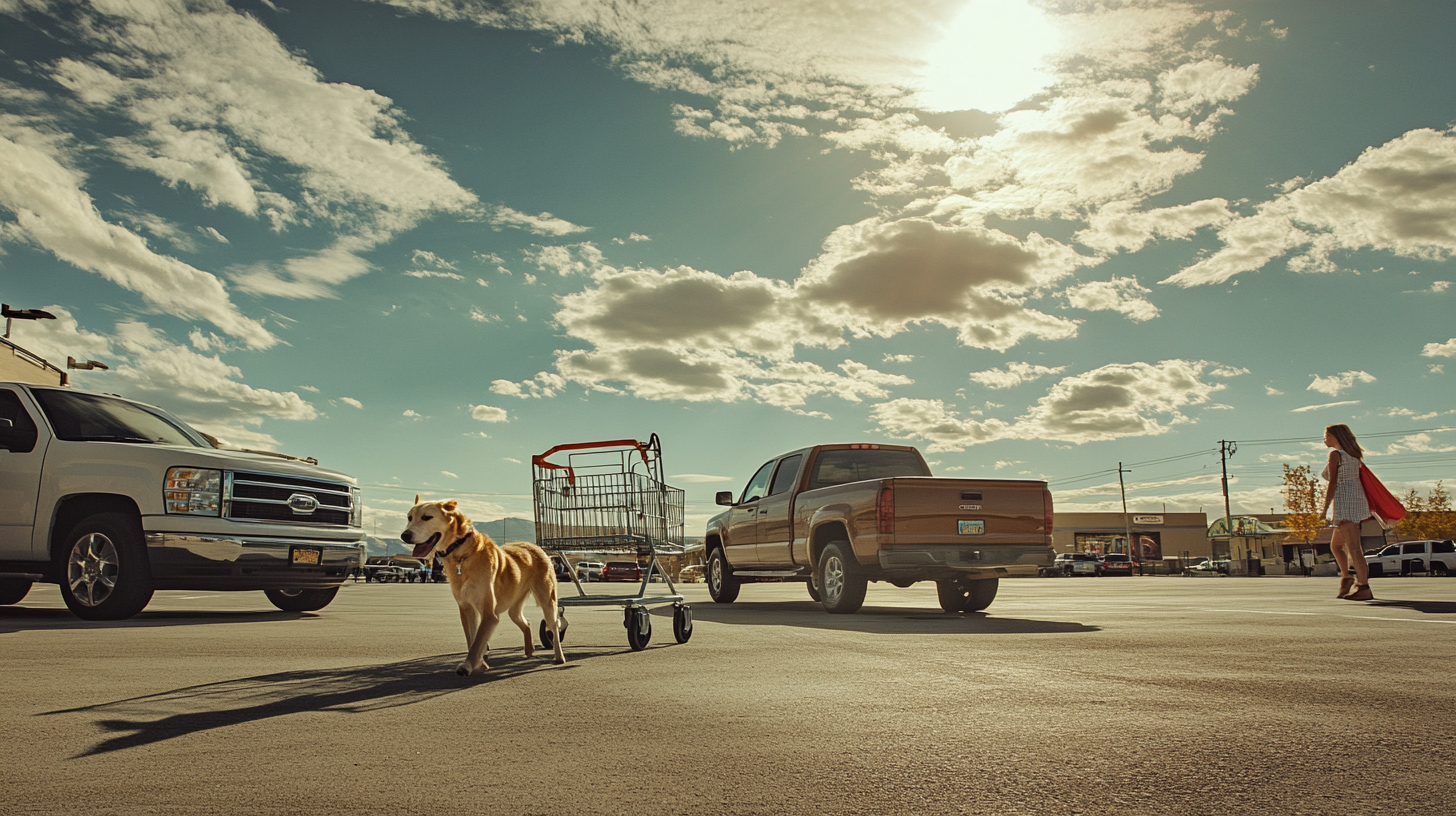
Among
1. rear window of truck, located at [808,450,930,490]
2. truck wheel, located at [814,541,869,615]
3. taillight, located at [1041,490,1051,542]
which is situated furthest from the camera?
rear window of truck, located at [808,450,930,490]

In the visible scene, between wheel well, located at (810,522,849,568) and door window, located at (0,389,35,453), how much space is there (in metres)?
8.79

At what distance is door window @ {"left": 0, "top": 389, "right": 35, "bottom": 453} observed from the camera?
32.3 ft

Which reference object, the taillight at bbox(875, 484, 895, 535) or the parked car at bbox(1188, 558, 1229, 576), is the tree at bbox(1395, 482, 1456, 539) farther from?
the taillight at bbox(875, 484, 895, 535)

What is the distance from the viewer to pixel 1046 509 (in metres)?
11.6

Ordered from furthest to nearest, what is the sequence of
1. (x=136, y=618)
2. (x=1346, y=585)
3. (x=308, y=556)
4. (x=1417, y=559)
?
(x=1417, y=559) < (x=1346, y=585) < (x=308, y=556) < (x=136, y=618)

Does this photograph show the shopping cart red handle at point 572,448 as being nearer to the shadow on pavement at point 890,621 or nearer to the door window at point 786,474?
the shadow on pavement at point 890,621

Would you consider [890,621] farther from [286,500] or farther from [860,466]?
[286,500]

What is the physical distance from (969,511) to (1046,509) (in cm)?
117

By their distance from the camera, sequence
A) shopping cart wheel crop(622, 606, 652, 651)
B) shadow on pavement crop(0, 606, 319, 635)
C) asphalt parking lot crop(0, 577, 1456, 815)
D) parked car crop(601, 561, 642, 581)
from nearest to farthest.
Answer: asphalt parking lot crop(0, 577, 1456, 815)
shopping cart wheel crop(622, 606, 652, 651)
shadow on pavement crop(0, 606, 319, 635)
parked car crop(601, 561, 642, 581)

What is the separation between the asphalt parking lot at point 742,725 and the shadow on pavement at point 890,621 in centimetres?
97

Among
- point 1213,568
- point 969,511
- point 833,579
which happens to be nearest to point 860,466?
point 833,579

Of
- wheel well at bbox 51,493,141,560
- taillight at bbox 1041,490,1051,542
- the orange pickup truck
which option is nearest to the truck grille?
wheel well at bbox 51,493,141,560

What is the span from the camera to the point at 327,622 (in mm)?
10328

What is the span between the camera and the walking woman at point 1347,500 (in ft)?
39.6
